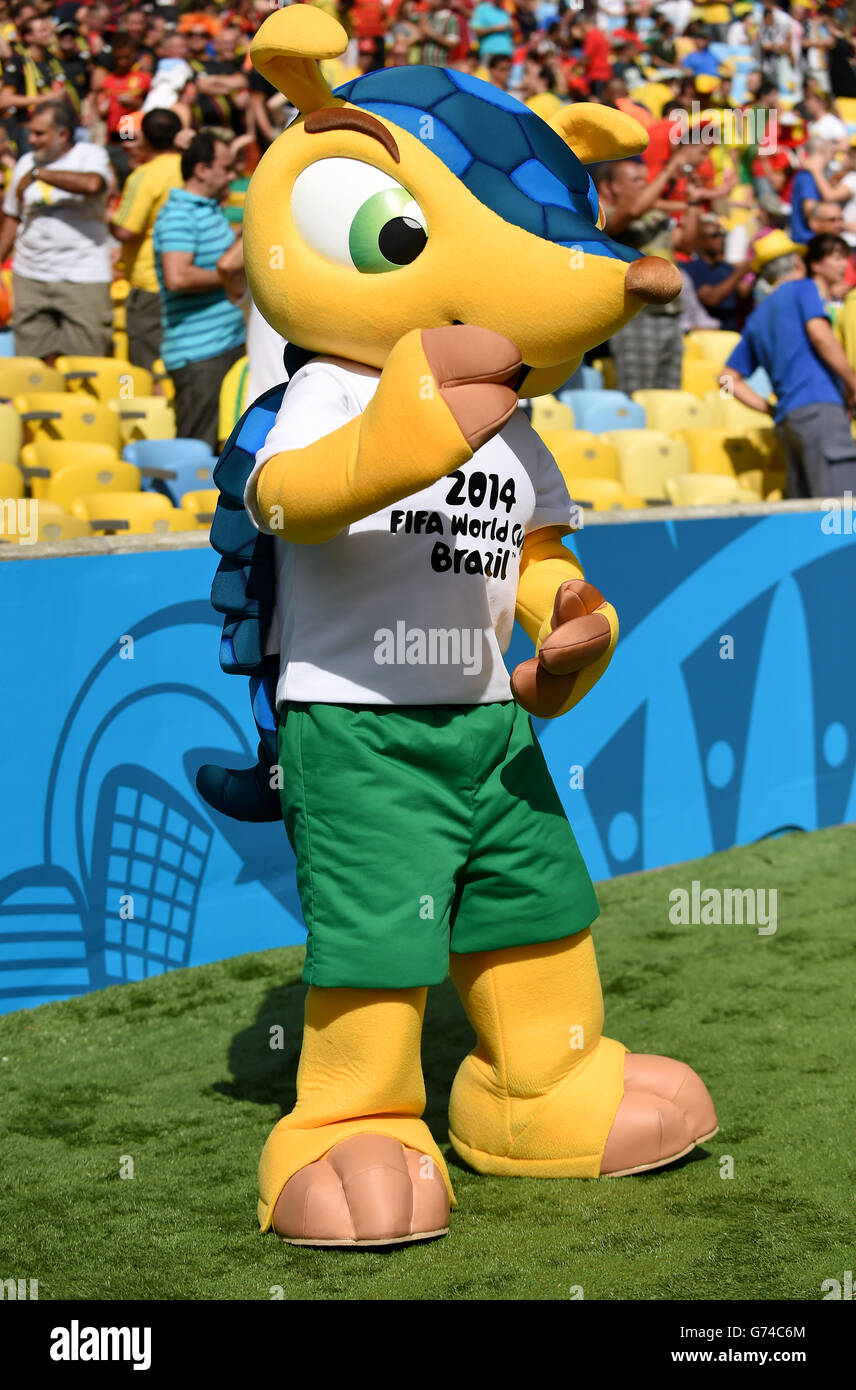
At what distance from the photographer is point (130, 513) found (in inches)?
179

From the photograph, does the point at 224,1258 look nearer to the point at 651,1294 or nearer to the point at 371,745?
the point at 651,1294

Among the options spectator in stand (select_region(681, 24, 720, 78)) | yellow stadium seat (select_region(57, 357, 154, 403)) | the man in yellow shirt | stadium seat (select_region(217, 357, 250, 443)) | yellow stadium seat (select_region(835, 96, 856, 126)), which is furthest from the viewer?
yellow stadium seat (select_region(835, 96, 856, 126))

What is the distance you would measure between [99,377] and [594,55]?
24.5 feet

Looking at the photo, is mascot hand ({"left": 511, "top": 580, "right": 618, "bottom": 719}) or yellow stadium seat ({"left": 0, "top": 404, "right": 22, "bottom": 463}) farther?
yellow stadium seat ({"left": 0, "top": 404, "right": 22, "bottom": 463})

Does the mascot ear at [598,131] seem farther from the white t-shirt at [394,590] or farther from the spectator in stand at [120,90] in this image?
the spectator in stand at [120,90]

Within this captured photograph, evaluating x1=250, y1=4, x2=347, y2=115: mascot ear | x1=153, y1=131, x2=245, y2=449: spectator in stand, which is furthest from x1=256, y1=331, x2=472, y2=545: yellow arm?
x1=153, y1=131, x2=245, y2=449: spectator in stand

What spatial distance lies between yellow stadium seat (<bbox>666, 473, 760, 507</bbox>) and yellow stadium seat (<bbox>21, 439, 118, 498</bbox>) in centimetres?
214

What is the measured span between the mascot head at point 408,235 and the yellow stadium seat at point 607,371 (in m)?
5.92

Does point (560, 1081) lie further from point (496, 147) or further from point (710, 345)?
point (710, 345)

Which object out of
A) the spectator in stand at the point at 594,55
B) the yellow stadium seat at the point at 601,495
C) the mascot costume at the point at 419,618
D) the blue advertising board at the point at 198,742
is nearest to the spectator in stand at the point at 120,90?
the spectator in stand at the point at 594,55

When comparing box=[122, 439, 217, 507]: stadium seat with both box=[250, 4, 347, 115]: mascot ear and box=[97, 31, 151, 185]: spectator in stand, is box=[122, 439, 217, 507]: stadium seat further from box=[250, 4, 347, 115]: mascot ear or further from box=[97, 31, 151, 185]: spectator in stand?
box=[97, 31, 151, 185]: spectator in stand

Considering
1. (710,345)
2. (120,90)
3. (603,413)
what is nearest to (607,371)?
(710,345)

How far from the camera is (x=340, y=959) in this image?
259cm

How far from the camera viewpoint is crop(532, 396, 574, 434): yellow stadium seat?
6742mm
